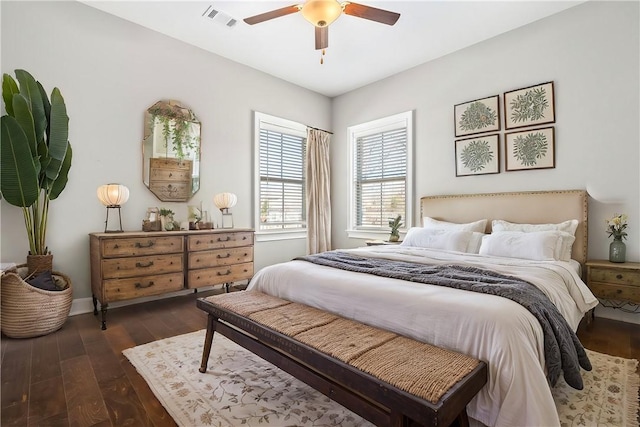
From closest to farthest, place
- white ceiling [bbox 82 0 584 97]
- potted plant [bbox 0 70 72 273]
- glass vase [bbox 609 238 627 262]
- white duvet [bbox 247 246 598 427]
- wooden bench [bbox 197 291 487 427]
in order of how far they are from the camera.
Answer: wooden bench [bbox 197 291 487 427] → white duvet [bbox 247 246 598 427] → potted plant [bbox 0 70 72 273] → glass vase [bbox 609 238 627 262] → white ceiling [bbox 82 0 584 97]

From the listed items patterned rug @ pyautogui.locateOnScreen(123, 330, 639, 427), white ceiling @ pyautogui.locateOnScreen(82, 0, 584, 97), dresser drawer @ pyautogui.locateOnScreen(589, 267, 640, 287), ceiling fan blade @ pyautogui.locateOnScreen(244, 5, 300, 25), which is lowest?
patterned rug @ pyautogui.locateOnScreen(123, 330, 639, 427)

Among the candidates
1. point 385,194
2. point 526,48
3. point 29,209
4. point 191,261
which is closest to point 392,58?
point 526,48

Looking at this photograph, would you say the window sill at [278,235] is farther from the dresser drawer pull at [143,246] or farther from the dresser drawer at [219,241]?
the dresser drawer pull at [143,246]

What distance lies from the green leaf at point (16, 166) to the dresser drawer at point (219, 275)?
151 centimetres

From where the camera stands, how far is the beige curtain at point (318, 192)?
16.6ft

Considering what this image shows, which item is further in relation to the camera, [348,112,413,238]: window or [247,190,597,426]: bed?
[348,112,413,238]: window

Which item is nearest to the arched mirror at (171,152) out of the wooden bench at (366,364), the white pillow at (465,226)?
the wooden bench at (366,364)

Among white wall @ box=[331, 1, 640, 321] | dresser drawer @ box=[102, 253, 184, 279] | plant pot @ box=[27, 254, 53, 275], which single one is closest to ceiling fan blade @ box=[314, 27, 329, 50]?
white wall @ box=[331, 1, 640, 321]

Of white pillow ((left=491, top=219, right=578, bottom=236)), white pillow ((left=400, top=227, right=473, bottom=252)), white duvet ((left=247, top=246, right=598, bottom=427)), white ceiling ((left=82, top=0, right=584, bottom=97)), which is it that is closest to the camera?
white duvet ((left=247, top=246, right=598, bottom=427))

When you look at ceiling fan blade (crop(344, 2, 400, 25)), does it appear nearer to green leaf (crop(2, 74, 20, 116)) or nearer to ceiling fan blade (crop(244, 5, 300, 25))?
ceiling fan blade (crop(244, 5, 300, 25))

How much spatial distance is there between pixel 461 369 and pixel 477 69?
378cm

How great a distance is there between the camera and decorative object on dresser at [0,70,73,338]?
2426mm

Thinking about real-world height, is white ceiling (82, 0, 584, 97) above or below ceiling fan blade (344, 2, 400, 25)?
above

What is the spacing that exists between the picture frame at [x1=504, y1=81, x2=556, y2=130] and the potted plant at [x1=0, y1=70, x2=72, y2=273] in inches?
176
